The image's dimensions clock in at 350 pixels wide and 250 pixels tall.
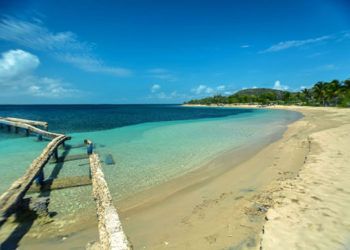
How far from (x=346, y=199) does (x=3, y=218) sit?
7818mm

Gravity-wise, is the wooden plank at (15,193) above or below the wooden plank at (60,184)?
above

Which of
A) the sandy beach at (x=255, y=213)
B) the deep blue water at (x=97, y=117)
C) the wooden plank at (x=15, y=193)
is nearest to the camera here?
the sandy beach at (x=255, y=213)

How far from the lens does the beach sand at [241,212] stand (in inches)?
176

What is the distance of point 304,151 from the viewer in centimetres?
1198

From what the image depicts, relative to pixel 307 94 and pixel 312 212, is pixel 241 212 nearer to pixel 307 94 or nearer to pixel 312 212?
pixel 312 212

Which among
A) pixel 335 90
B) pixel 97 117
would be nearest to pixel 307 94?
pixel 335 90

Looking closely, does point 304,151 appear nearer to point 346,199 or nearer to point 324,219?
point 346,199

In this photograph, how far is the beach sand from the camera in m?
4.47

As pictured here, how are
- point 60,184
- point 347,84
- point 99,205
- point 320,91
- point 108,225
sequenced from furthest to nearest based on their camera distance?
point 320,91 → point 347,84 → point 60,184 → point 99,205 → point 108,225

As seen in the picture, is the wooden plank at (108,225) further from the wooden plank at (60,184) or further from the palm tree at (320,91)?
the palm tree at (320,91)

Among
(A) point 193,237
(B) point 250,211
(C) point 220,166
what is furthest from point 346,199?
(C) point 220,166

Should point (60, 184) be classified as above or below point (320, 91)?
below

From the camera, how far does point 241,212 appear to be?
576 cm

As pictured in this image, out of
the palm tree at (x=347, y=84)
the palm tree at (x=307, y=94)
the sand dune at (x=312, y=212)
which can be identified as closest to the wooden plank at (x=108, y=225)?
the sand dune at (x=312, y=212)
